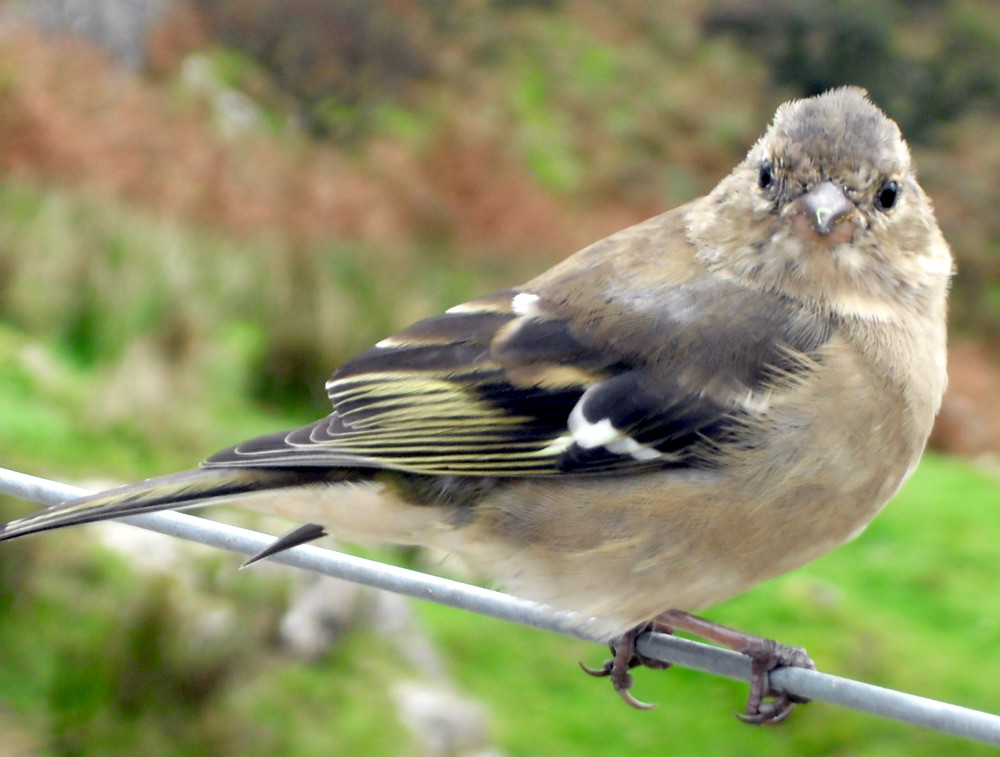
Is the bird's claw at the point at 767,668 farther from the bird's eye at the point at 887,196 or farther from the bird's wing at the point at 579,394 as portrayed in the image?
the bird's eye at the point at 887,196

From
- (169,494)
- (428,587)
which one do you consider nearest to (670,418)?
(428,587)

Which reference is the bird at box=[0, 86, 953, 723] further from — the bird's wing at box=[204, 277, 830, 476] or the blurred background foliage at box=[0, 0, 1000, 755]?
the blurred background foliage at box=[0, 0, 1000, 755]

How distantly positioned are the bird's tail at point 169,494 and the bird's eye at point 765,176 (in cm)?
100

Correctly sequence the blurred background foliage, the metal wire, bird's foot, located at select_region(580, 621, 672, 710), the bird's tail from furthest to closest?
the blurred background foliage → bird's foot, located at select_region(580, 621, 672, 710) → the bird's tail → the metal wire

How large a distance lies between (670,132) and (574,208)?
3.79 meters

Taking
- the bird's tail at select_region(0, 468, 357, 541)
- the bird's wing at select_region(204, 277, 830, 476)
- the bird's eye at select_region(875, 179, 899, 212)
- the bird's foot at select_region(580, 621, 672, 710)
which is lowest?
the bird's foot at select_region(580, 621, 672, 710)

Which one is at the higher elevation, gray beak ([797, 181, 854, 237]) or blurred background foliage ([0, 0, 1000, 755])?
blurred background foliage ([0, 0, 1000, 755])

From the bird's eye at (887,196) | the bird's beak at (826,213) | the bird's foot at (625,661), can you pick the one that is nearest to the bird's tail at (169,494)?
the bird's foot at (625,661)

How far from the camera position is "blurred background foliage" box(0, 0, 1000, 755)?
4.74 metres

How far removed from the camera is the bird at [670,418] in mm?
2316

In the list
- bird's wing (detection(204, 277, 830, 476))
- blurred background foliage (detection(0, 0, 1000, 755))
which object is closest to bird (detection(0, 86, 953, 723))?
bird's wing (detection(204, 277, 830, 476))

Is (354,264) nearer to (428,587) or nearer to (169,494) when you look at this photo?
(169,494)

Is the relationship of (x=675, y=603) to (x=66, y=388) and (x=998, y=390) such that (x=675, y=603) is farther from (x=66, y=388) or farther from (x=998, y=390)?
(x=998, y=390)

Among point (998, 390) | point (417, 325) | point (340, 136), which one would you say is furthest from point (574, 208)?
point (417, 325)
